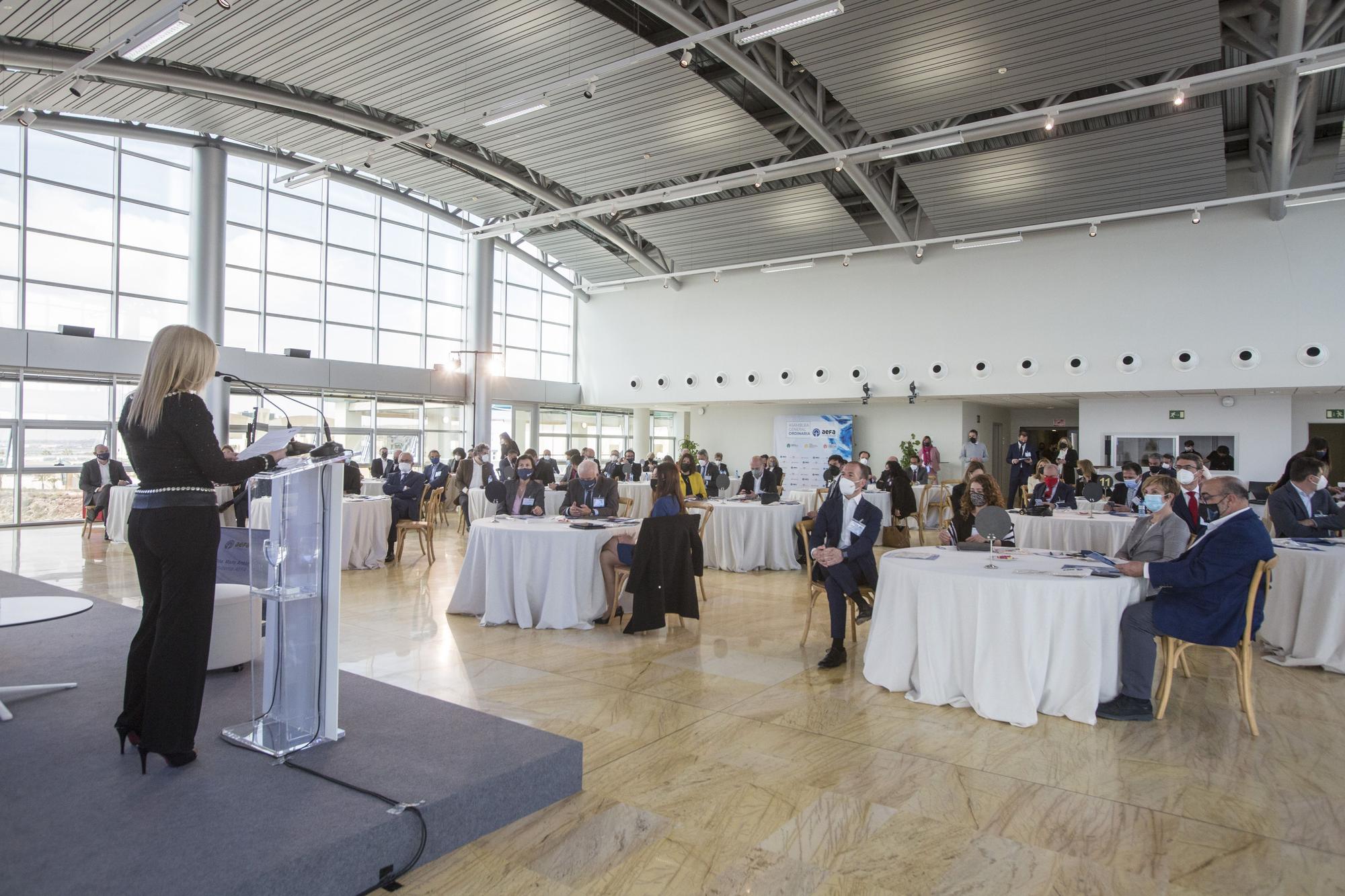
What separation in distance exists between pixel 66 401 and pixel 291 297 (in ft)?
13.7

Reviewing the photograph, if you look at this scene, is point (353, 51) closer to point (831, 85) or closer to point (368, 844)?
point (831, 85)

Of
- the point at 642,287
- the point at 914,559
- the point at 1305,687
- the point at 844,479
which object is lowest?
the point at 1305,687

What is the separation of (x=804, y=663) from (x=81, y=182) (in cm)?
1467

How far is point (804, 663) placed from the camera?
4.98 metres

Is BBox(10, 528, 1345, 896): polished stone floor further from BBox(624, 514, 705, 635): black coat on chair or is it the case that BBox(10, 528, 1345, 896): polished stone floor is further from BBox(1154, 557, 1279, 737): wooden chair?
BBox(624, 514, 705, 635): black coat on chair

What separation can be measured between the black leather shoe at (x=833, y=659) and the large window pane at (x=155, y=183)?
14.2 m

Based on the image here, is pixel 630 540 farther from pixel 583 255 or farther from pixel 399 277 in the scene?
pixel 583 255

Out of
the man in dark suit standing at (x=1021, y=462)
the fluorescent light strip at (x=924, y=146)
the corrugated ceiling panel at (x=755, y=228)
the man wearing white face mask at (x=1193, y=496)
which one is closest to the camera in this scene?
the man wearing white face mask at (x=1193, y=496)

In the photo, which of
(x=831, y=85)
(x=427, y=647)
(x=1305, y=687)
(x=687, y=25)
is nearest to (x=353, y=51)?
(x=687, y=25)

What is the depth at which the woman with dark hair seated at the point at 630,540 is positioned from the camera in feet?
19.8

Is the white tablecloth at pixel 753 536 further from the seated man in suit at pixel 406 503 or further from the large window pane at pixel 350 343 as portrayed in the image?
the large window pane at pixel 350 343

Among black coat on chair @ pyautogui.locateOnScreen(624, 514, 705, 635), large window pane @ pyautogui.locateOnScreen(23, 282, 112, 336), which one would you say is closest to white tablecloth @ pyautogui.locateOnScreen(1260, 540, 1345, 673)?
black coat on chair @ pyautogui.locateOnScreen(624, 514, 705, 635)

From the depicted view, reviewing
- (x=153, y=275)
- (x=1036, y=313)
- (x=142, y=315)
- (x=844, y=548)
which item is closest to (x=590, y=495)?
(x=844, y=548)

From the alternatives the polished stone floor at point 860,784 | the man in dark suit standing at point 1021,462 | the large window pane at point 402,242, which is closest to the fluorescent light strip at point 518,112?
the polished stone floor at point 860,784
